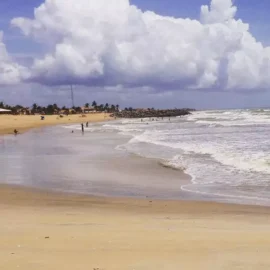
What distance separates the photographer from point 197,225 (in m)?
8.73

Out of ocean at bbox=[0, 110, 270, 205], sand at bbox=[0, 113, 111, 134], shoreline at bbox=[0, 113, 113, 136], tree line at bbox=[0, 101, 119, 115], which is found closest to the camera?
ocean at bbox=[0, 110, 270, 205]

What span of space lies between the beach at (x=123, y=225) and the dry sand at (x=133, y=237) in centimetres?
1

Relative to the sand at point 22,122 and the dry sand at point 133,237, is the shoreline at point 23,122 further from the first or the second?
the dry sand at point 133,237

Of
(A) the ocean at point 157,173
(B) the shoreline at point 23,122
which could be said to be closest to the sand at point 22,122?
(B) the shoreline at point 23,122

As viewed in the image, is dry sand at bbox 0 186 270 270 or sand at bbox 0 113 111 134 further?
sand at bbox 0 113 111 134

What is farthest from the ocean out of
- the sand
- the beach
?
the sand

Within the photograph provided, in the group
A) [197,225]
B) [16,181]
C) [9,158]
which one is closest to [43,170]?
[16,181]

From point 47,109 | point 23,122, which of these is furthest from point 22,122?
point 47,109

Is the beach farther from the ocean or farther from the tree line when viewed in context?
the tree line

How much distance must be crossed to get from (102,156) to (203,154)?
554cm

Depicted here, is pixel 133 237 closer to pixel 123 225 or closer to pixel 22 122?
pixel 123 225

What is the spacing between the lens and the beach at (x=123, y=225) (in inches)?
236

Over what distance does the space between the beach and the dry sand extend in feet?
0.04

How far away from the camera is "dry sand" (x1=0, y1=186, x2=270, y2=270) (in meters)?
5.90
